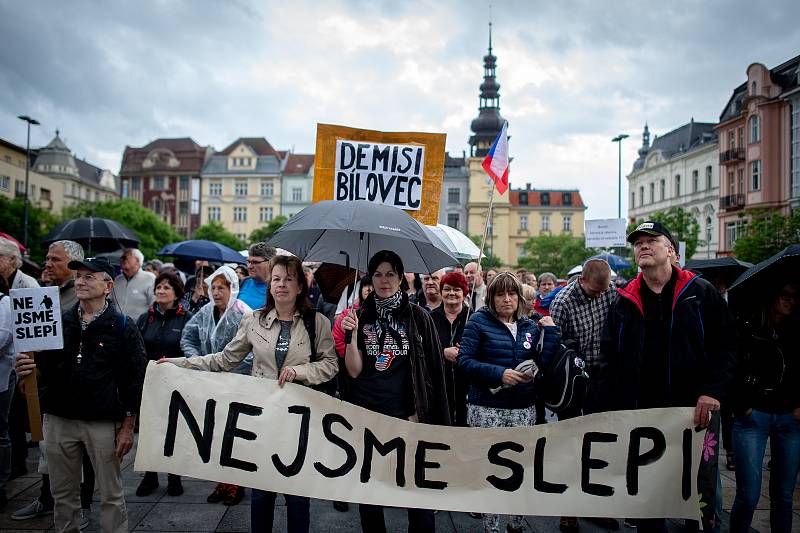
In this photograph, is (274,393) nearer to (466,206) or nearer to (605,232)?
(605,232)

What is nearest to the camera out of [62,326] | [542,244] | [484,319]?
[62,326]

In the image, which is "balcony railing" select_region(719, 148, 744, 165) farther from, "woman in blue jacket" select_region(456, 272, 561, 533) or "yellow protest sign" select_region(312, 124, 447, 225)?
"woman in blue jacket" select_region(456, 272, 561, 533)

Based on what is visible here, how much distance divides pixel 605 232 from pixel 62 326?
11217 millimetres

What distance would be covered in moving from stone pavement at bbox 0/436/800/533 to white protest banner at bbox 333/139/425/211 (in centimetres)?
272

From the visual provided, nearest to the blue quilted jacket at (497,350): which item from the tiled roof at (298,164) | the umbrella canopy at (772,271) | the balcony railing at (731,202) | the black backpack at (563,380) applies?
the black backpack at (563,380)

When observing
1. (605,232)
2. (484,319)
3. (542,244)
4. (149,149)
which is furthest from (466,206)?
(484,319)

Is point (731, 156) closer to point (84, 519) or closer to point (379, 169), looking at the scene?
point (379, 169)

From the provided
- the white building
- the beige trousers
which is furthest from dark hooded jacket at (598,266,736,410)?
the white building

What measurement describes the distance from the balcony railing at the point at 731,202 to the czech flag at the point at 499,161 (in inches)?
1832

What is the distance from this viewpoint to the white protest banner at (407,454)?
3.43 metres

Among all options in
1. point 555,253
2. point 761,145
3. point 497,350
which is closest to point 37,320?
point 497,350

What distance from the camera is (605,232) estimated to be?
1238 centimetres

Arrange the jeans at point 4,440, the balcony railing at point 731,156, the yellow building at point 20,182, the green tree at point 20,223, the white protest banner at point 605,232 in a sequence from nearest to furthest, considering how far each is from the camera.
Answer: the jeans at point 4,440 < the white protest banner at point 605,232 < the green tree at point 20,223 < the balcony railing at point 731,156 < the yellow building at point 20,182

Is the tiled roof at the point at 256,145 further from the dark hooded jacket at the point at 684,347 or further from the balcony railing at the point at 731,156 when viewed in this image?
the dark hooded jacket at the point at 684,347
